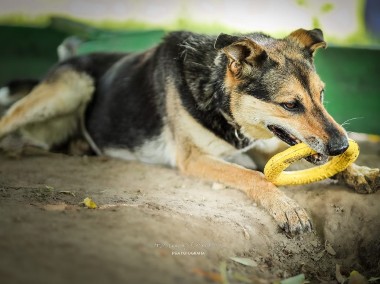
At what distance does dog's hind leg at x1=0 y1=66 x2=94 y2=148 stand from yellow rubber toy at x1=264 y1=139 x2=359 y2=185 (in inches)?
112

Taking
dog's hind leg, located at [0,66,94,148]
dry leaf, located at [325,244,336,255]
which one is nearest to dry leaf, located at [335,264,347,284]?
dry leaf, located at [325,244,336,255]

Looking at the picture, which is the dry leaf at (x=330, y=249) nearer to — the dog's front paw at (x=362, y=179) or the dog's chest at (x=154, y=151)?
the dog's front paw at (x=362, y=179)

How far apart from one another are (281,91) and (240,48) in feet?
1.61

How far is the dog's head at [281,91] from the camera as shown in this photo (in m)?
3.35

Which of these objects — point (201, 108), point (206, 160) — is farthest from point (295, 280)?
point (201, 108)

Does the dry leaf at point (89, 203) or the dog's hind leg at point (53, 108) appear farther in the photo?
the dog's hind leg at point (53, 108)

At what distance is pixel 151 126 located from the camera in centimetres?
482

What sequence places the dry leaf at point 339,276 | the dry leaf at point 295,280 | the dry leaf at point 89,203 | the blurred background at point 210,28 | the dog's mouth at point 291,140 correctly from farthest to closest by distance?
the blurred background at point 210,28, the dog's mouth at point 291,140, the dry leaf at point 89,203, the dry leaf at point 339,276, the dry leaf at point 295,280

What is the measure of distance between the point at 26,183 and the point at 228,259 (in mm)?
2188

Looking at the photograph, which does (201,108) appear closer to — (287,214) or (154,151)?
(154,151)

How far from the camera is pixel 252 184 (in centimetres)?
385

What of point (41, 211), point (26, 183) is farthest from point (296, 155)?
point (26, 183)

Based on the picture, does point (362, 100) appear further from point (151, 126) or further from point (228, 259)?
point (228, 259)

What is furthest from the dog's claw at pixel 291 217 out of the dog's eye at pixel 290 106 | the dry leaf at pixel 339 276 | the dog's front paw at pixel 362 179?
the dog's eye at pixel 290 106
